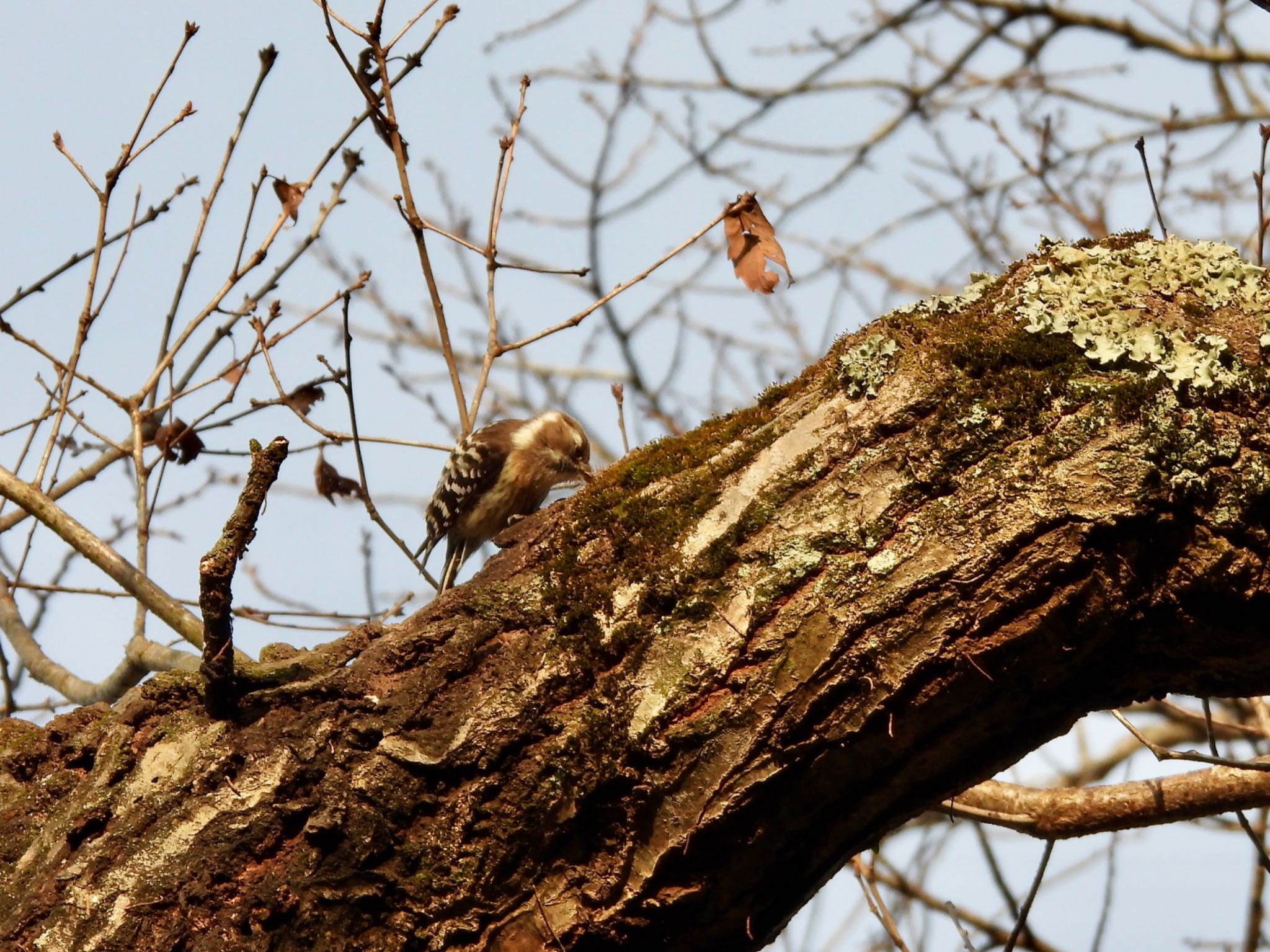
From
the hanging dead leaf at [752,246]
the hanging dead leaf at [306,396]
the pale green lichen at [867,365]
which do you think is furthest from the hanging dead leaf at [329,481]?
the pale green lichen at [867,365]

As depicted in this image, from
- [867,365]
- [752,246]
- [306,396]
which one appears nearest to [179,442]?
[306,396]

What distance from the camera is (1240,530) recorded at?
188 cm

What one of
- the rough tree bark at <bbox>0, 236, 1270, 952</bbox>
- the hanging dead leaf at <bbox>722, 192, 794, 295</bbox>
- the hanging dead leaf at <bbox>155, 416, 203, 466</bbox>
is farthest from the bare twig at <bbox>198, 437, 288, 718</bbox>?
the hanging dead leaf at <bbox>155, 416, 203, 466</bbox>

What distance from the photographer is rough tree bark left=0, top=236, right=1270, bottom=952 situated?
1.89m

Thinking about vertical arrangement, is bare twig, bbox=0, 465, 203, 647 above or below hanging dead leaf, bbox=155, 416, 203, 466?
below

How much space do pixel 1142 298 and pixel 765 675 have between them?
0.99 metres

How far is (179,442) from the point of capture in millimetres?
4371

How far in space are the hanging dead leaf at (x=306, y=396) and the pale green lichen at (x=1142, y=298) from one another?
2.80 metres

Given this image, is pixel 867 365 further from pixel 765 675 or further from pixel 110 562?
pixel 110 562

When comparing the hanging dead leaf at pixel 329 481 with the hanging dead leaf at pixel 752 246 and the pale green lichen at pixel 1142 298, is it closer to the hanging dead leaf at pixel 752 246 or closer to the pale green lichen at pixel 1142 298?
the hanging dead leaf at pixel 752 246

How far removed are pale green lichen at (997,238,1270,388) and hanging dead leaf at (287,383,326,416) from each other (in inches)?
110

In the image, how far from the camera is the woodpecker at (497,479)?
212 inches

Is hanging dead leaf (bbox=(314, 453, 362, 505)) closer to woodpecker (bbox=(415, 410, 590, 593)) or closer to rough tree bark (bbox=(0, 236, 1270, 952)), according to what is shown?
woodpecker (bbox=(415, 410, 590, 593))

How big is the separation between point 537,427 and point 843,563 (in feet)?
12.8
